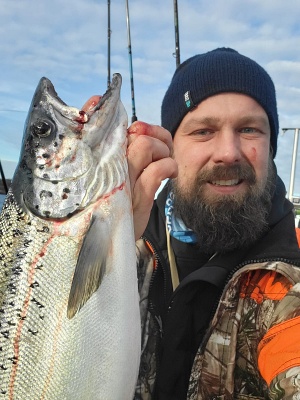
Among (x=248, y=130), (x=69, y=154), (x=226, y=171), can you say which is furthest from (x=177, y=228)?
(x=69, y=154)

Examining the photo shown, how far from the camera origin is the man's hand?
2.10 meters

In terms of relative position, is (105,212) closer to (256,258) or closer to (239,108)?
(256,258)

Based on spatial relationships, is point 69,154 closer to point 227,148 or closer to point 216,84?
point 227,148

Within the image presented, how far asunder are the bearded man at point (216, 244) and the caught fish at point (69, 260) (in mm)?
193

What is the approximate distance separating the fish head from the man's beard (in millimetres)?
1212

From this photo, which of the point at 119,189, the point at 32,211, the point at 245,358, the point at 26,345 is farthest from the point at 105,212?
the point at 245,358

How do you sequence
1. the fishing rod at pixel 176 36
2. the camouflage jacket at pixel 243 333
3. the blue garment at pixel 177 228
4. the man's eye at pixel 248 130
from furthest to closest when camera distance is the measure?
the fishing rod at pixel 176 36 → the blue garment at pixel 177 228 → the man's eye at pixel 248 130 → the camouflage jacket at pixel 243 333

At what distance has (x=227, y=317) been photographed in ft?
8.60

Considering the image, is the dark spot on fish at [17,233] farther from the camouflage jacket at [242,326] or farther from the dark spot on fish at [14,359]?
the camouflage jacket at [242,326]

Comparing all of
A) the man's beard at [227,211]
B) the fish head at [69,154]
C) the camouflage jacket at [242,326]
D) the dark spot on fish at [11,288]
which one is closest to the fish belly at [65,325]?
the dark spot on fish at [11,288]

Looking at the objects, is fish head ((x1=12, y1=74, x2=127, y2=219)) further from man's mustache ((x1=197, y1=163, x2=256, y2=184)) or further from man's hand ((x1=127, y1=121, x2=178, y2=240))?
man's mustache ((x1=197, y1=163, x2=256, y2=184))

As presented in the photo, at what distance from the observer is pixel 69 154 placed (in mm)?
2111

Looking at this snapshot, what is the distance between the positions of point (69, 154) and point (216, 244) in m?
1.38

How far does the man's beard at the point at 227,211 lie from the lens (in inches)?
119
